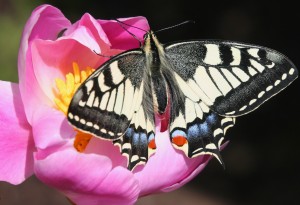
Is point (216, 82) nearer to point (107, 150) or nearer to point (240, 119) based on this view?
point (107, 150)

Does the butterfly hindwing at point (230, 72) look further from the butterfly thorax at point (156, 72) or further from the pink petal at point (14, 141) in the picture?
the pink petal at point (14, 141)

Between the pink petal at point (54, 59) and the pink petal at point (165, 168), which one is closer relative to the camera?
the pink petal at point (165, 168)

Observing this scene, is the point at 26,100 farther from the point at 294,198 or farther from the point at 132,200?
the point at 294,198

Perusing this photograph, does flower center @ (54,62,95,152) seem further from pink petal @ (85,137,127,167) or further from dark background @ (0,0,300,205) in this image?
dark background @ (0,0,300,205)

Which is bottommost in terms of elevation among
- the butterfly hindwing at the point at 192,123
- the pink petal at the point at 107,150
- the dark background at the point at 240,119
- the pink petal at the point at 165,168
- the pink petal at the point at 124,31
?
the dark background at the point at 240,119

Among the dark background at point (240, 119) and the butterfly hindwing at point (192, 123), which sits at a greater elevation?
the butterfly hindwing at point (192, 123)

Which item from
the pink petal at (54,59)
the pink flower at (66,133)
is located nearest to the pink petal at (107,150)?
the pink flower at (66,133)

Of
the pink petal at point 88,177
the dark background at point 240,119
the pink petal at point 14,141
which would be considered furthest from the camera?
the dark background at point 240,119

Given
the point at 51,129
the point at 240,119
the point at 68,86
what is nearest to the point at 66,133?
the point at 51,129
